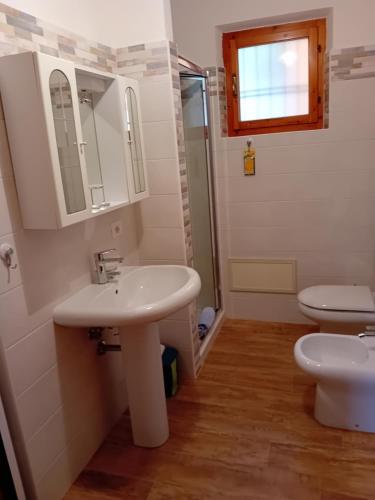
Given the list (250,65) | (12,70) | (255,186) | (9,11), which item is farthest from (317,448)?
(250,65)

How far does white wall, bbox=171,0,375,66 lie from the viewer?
244cm

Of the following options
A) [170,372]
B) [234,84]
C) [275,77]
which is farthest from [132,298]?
[275,77]

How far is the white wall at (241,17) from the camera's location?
2443 mm

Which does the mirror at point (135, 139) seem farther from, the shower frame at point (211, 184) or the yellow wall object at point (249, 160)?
the yellow wall object at point (249, 160)

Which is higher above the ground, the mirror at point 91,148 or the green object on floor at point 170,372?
the mirror at point 91,148

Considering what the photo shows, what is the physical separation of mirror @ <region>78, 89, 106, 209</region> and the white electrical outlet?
0.67 feet

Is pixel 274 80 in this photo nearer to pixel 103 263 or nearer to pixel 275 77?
pixel 275 77

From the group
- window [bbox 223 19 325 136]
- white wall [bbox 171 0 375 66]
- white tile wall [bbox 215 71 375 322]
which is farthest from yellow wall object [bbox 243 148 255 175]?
white wall [bbox 171 0 375 66]

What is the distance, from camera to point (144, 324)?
1569mm

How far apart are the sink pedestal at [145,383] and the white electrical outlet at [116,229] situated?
530 millimetres

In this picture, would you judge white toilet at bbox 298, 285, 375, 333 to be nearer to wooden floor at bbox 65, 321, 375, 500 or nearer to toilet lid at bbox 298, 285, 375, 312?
toilet lid at bbox 298, 285, 375, 312

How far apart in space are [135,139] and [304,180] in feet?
4.44

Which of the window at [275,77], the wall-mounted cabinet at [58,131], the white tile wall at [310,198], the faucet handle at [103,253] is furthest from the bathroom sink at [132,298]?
the window at [275,77]

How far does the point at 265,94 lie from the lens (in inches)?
112
